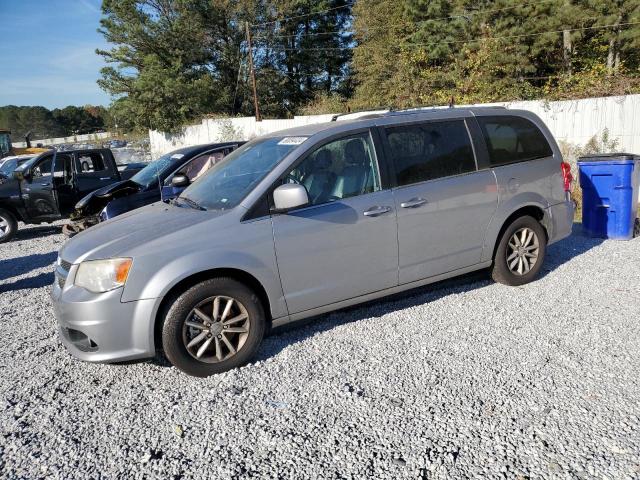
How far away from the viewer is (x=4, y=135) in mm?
28344


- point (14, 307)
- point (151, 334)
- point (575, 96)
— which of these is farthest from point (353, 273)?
point (575, 96)

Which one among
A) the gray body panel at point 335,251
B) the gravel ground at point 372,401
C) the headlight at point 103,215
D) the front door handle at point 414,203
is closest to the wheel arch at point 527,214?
the gravel ground at point 372,401

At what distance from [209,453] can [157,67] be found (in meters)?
36.3

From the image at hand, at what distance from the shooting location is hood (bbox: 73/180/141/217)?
26.6 ft

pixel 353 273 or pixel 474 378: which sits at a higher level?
pixel 353 273

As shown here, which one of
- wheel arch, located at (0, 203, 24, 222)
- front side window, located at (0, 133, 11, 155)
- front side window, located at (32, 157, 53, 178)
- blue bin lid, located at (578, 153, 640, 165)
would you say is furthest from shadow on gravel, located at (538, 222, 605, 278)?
front side window, located at (0, 133, 11, 155)

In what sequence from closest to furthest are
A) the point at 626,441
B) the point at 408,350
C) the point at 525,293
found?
the point at 626,441 < the point at 408,350 < the point at 525,293

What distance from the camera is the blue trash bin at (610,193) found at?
668 cm

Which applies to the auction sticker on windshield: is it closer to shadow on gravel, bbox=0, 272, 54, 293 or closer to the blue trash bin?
shadow on gravel, bbox=0, 272, 54, 293

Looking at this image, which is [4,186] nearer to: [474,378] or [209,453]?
[209,453]

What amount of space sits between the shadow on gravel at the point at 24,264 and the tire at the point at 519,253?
22.0ft

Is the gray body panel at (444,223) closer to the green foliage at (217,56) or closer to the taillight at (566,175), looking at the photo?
the taillight at (566,175)

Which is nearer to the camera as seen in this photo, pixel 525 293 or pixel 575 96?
pixel 525 293

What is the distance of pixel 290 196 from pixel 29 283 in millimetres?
4928
